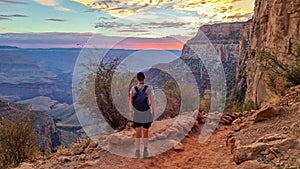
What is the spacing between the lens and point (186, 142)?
7066mm

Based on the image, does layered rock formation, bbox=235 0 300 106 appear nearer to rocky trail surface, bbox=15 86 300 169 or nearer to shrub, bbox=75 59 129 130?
rocky trail surface, bbox=15 86 300 169

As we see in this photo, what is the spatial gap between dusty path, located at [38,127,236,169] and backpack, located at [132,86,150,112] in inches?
37.5

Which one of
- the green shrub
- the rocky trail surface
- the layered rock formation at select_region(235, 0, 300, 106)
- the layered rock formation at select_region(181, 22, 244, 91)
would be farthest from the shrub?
the layered rock formation at select_region(181, 22, 244, 91)

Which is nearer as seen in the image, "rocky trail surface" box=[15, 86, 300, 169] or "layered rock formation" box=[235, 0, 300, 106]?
"rocky trail surface" box=[15, 86, 300, 169]

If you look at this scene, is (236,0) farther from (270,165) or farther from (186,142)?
(270,165)

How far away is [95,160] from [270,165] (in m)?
3.38

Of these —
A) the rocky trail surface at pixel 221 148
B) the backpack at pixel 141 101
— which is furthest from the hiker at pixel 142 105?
the rocky trail surface at pixel 221 148

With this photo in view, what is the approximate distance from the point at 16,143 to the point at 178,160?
5605mm

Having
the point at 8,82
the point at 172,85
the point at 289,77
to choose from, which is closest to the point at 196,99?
the point at 172,85

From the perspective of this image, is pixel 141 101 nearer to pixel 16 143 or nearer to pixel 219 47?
pixel 16 143

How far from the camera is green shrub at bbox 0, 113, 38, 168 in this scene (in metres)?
9.14

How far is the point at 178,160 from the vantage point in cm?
598

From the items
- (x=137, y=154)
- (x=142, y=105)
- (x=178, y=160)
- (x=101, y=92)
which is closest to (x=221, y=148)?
(x=178, y=160)

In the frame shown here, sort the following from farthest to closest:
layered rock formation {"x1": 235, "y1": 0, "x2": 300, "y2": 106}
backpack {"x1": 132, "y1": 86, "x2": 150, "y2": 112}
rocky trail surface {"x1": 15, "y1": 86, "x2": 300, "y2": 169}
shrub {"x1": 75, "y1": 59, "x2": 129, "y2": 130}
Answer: layered rock formation {"x1": 235, "y1": 0, "x2": 300, "y2": 106}, shrub {"x1": 75, "y1": 59, "x2": 129, "y2": 130}, backpack {"x1": 132, "y1": 86, "x2": 150, "y2": 112}, rocky trail surface {"x1": 15, "y1": 86, "x2": 300, "y2": 169}
